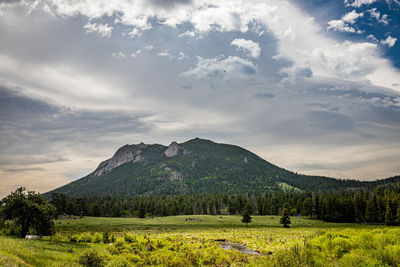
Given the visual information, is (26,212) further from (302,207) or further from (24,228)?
(302,207)

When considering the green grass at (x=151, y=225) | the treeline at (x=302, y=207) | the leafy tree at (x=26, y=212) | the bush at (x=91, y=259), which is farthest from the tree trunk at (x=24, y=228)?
the treeline at (x=302, y=207)

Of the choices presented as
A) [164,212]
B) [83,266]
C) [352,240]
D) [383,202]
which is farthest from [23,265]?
[164,212]

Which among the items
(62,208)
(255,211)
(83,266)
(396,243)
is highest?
(396,243)

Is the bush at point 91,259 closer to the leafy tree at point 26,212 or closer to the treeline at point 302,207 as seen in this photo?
the leafy tree at point 26,212

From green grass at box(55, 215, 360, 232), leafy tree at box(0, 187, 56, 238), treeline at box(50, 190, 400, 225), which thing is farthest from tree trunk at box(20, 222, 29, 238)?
treeline at box(50, 190, 400, 225)

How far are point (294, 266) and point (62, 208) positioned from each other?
128m

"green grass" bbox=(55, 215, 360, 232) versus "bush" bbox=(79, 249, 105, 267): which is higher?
"bush" bbox=(79, 249, 105, 267)

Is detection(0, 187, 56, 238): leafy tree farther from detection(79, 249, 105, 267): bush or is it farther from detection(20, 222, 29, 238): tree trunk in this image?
detection(79, 249, 105, 267): bush

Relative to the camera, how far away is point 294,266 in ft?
53.5

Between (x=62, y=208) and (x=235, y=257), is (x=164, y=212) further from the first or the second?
(x=235, y=257)

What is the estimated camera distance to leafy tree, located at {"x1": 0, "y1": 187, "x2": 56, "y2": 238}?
29953 mm

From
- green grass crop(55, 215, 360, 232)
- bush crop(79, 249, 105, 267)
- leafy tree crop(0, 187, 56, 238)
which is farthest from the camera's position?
green grass crop(55, 215, 360, 232)

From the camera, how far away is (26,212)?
30.3 meters

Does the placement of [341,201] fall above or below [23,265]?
below
